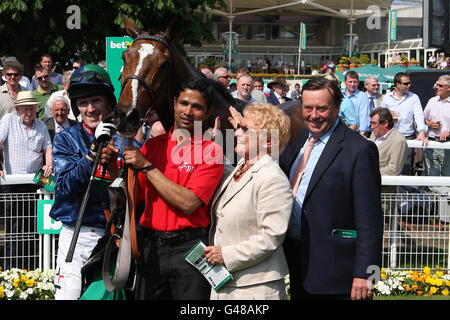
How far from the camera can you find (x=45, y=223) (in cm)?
510

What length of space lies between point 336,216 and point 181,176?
84 cm

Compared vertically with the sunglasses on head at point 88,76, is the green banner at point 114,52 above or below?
above

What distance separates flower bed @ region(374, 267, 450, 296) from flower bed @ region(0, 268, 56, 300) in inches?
115

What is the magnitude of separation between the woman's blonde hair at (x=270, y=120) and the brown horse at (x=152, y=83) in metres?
0.70

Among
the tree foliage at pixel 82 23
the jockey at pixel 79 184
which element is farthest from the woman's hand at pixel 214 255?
the tree foliage at pixel 82 23

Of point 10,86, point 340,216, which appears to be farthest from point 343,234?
point 10,86

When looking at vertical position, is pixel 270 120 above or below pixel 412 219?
above

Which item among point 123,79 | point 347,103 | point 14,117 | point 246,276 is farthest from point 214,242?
point 347,103

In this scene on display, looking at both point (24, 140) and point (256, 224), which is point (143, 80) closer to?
point (256, 224)

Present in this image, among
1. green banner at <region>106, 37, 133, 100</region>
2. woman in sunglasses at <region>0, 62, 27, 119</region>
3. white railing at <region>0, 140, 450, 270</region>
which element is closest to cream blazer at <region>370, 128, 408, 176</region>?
white railing at <region>0, 140, 450, 270</region>

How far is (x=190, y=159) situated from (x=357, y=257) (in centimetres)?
100

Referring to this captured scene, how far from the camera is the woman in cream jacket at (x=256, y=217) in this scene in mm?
3008

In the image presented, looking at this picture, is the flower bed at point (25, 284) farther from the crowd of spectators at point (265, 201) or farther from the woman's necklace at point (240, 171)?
the woman's necklace at point (240, 171)

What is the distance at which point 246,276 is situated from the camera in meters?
3.06
